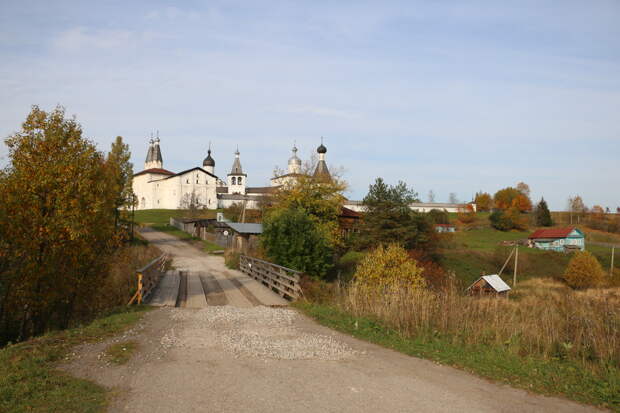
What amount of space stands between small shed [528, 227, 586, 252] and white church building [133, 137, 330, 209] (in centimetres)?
3899

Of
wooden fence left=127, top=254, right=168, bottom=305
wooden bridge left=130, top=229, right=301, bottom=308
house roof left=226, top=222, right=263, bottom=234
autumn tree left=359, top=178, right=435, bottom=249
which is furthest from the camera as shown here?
autumn tree left=359, top=178, right=435, bottom=249

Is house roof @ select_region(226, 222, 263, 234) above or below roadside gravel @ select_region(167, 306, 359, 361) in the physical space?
above

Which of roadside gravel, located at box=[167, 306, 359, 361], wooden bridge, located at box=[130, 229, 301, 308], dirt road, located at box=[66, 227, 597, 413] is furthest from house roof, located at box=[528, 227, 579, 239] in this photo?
dirt road, located at box=[66, 227, 597, 413]

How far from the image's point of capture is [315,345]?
8.95m

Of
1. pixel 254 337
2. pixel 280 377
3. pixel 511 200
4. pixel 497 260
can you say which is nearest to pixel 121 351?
pixel 254 337

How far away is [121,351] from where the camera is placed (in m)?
8.25

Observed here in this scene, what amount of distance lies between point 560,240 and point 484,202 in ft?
204

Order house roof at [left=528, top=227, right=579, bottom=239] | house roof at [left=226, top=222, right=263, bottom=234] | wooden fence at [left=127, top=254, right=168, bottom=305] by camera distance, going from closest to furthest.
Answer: wooden fence at [left=127, top=254, right=168, bottom=305] → house roof at [left=226, top=222, right=263, bottom=234] → house roof at [left=528, top=227, right=579, bottom=239]

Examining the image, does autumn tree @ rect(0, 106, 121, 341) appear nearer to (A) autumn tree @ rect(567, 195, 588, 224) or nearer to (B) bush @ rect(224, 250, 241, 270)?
(B) bush @ rect(224, 250, 241, 270)

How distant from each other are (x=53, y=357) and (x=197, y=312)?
4.86 meters

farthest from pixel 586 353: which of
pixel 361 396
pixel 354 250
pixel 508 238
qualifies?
pixel 508 238

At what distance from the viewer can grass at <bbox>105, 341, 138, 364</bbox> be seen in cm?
777

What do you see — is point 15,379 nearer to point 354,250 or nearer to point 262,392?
point 262,392

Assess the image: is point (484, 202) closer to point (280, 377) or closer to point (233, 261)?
point (233, 261)
